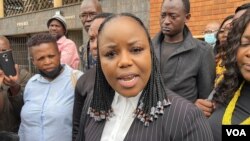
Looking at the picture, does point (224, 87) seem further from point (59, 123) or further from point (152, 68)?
point (59, 123)

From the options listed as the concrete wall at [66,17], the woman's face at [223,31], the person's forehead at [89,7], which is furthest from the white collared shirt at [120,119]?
the concrete wall at [66,17]

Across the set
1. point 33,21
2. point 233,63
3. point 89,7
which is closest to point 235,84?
point 233,63

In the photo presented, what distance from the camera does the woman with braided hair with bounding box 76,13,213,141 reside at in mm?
1623

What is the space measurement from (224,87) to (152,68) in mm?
677

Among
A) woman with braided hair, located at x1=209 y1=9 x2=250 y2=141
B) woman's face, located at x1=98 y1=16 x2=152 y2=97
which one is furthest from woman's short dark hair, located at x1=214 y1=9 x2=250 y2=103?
woman's face, located at x1=98 y1=16 x2=152 y2=97

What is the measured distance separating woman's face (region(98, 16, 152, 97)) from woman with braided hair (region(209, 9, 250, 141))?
0.62m

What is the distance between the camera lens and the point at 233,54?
215cm

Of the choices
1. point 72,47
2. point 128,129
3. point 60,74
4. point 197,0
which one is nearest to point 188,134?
point 128,129

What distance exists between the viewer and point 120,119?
1809 mm

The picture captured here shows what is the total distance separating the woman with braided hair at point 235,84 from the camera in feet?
6.67

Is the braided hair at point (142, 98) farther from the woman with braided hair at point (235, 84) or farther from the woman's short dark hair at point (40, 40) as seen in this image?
the woman's short dark hair at point (40, 40)

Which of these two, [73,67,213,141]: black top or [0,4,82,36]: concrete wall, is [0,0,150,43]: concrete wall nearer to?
[0,4,82,36]: concrete wall

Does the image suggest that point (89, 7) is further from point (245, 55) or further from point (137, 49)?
point (137, 49)

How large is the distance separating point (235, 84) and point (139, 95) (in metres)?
0.71
